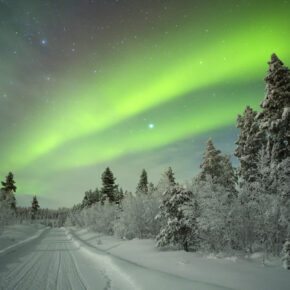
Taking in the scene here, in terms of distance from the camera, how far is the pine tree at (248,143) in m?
20.2

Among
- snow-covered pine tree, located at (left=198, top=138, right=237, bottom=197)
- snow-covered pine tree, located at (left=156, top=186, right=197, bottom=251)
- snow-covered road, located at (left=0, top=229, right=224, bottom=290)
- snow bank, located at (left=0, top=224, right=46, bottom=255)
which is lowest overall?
snow bank, located at (left=0, top=224, right=46, bottom=255)

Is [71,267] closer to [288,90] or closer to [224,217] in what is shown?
[224,217]

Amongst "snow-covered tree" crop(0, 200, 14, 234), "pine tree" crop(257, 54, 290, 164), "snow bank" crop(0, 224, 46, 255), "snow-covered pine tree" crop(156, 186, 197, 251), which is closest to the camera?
"pine tree" crop(257, 54, 290, 164)

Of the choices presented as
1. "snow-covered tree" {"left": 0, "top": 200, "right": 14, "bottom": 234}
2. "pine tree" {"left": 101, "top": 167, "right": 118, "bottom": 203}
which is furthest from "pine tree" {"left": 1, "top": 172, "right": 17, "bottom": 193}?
"pine tree" {"left": 101, "top": 167, "right": 118, "bottom": 203}

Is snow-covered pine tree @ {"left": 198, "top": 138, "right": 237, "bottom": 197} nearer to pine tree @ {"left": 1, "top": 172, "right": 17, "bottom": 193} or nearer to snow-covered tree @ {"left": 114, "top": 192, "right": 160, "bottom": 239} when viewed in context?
snow-covered tree @ {"left": 114, "top": 192, "right": 160, "bottom": 239}

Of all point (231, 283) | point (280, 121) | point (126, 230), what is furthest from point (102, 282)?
point (126, 230)

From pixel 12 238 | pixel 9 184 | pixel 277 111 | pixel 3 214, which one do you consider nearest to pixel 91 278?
pixel 277 111

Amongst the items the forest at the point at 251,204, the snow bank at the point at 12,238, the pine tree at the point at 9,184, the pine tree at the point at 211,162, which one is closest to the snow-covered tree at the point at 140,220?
the pine tree at the point at 211,162

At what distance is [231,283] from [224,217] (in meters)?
5.80

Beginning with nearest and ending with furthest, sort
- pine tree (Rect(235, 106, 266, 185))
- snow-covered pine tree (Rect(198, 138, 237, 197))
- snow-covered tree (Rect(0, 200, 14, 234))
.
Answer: pine tree (Rect(235, 106, 266, 185)), snow-covered pine tree (Rect(198, 138, 237, 197)), snow-covered tree (Rect(0, 200, 14, 234))

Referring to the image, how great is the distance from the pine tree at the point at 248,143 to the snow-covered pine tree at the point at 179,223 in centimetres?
840

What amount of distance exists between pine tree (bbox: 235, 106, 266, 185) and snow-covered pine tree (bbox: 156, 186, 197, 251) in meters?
8.40

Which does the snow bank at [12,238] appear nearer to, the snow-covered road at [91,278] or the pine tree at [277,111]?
the snow-covered road at [91,278]

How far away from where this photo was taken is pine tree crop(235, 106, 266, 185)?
20.2m
